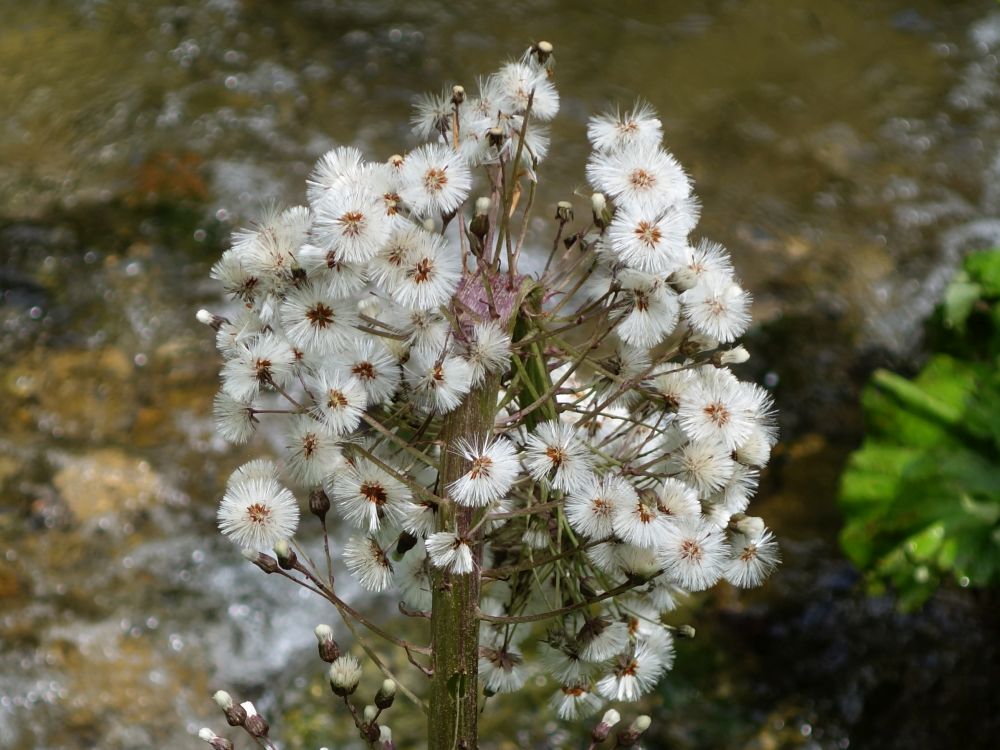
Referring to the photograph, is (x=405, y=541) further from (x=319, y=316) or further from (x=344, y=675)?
(x=319, y=316)

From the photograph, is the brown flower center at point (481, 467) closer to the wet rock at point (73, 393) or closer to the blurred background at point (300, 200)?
the blurred background at point (300, 200)

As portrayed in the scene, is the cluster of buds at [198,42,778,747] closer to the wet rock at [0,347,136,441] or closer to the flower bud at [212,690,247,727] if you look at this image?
the flower bud at [212,690,247,727]

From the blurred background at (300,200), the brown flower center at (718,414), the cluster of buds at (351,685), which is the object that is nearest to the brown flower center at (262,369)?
the cluster of buds at (351,685)

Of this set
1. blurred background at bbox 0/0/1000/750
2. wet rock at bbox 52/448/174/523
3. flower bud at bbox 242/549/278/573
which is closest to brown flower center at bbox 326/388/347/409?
flower bud at bbox 242/549/278/573

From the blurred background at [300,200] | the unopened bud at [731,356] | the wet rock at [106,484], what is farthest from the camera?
Result: the wet rock at [106,484]

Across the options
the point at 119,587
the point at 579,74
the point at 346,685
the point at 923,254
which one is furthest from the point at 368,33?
A: the point at 346,685

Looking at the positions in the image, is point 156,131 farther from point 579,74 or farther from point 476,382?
point 476,382

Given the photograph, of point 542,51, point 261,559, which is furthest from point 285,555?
point 542,51

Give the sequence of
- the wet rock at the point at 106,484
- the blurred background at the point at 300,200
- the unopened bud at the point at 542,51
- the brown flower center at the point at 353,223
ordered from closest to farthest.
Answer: the brown flower center at the point at 353,223 < the unopened bud at the point at 542,51 < the blurred background at the point at 300,200 < the wet rock at the point at 106,484
